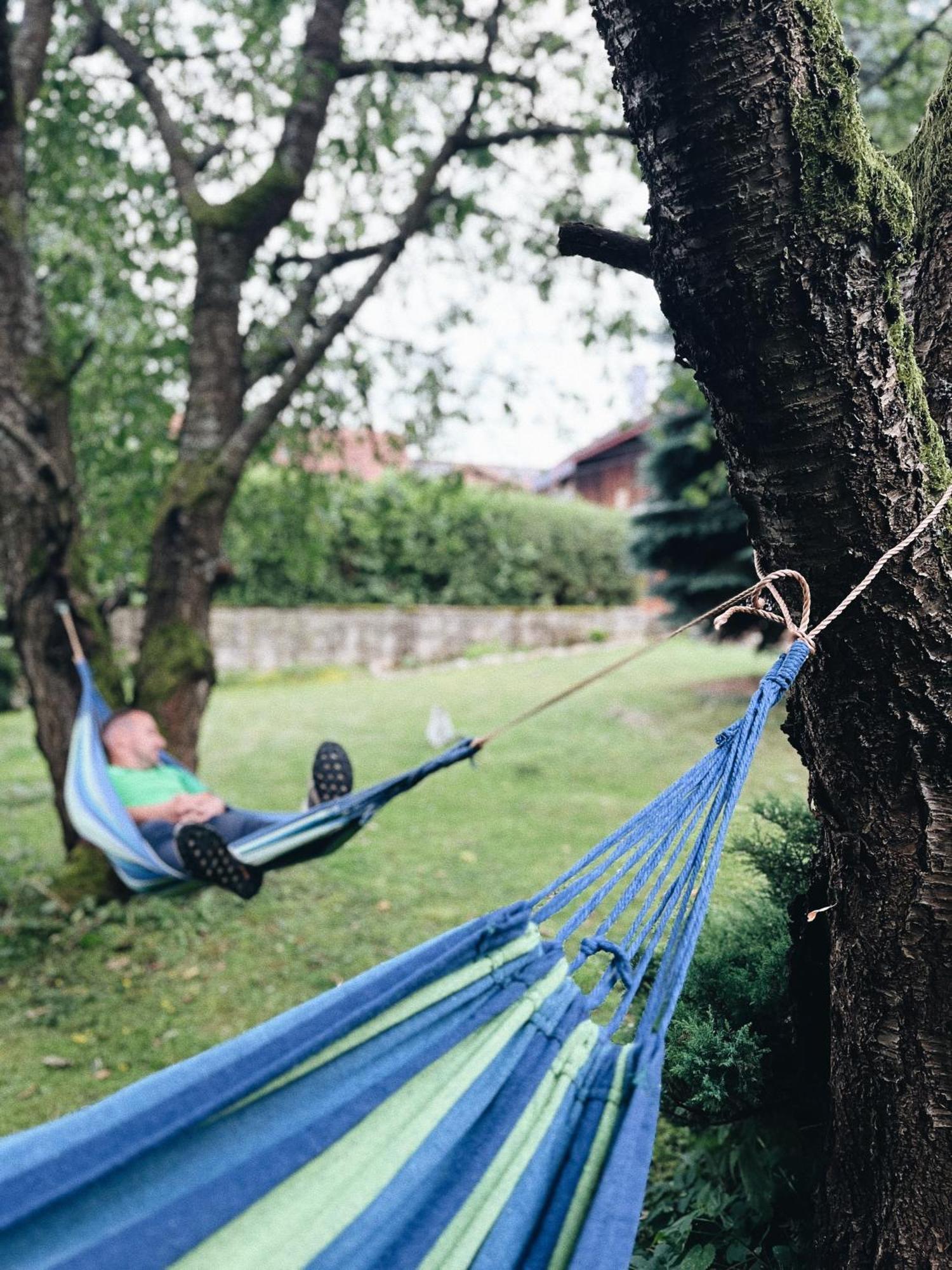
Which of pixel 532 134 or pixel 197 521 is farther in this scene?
pixel 532 134

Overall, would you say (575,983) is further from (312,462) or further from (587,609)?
(587,609)

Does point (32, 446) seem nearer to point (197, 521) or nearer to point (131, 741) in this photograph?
point (197, 521)

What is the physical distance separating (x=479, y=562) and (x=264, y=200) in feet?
25.4

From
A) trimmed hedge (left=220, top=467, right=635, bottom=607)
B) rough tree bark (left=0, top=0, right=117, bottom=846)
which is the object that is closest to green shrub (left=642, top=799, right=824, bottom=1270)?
rough tree bark (left=0, top=0, right=117, bottom=846)

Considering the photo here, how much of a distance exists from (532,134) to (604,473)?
647 inches

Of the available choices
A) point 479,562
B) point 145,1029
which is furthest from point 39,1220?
point 479,562

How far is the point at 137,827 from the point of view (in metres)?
2.68

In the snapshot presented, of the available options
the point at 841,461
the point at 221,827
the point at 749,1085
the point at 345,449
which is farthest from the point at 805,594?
the point at 345,449

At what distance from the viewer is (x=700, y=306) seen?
Answer: 3.71 feet

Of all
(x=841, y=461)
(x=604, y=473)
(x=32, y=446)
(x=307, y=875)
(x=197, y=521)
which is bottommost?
(x=307, y=875)

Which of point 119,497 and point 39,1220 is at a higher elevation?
point 119,497

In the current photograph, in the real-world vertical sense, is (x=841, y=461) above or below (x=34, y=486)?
below

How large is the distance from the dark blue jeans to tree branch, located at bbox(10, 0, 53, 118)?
278 centimetres

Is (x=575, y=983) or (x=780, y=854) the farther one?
(x=780, y=854)
